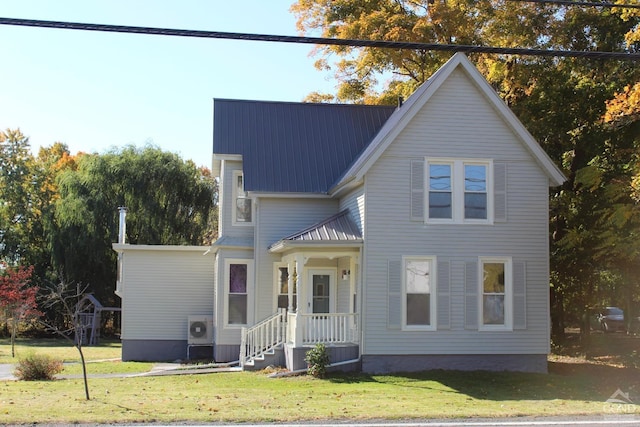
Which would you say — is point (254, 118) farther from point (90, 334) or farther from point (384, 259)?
point (90, 334)

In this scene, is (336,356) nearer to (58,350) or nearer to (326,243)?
(326,243)

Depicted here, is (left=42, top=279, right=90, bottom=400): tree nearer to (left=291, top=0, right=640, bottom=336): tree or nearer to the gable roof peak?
the gable roof peak

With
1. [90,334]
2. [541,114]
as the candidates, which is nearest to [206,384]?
[541,114]

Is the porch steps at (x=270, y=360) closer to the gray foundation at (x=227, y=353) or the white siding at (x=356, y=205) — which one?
the gray foundation at (x=227, y=353)

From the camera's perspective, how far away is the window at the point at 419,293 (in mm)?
19656

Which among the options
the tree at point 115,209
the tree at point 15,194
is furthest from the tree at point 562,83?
the tree at point 15,194

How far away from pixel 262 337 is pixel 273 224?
3.69m

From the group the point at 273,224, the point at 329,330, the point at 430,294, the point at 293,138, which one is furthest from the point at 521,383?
the point at 293,138

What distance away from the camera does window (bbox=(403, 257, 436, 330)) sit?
19.7 meters

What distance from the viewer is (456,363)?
1966 centimetres

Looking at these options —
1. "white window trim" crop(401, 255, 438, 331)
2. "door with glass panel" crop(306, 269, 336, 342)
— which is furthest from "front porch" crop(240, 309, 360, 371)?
"door with glass panel" crop(306, 269, 336, 342)

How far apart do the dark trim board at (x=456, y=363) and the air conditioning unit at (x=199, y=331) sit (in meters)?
8.51

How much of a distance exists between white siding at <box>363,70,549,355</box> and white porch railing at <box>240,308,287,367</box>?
3.08 meters

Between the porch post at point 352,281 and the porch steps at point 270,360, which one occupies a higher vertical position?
the porch post at point 352,281
